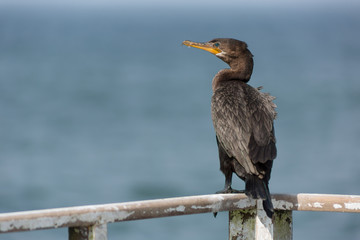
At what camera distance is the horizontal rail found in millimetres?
3309

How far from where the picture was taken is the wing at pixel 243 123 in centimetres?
517

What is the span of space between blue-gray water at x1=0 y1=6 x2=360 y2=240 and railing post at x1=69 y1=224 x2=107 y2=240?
13256 millimetres

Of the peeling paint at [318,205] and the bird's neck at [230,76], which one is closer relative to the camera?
the peeling paint at [318,205]

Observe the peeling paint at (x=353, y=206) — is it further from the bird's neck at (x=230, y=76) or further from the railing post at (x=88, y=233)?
the bird's neck at (x=230, y=76)

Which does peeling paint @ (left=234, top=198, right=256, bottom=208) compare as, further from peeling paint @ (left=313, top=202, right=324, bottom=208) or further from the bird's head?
the bird's head

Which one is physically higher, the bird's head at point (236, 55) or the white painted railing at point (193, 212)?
the bird's head at point (236, 55)

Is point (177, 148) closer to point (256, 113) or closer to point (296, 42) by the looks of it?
point (256, 113)

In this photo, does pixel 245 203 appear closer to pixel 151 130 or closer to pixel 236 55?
pixel 236 55

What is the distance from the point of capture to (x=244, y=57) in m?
6.29

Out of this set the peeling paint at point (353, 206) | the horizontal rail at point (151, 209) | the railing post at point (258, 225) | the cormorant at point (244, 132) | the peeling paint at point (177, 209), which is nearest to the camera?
the horizontal rail at point (151, 209)

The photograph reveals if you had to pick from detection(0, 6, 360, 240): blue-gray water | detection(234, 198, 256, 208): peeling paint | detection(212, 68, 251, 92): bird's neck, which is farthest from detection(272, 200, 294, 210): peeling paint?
detection(0, 6, 360, 240): blue-gray water

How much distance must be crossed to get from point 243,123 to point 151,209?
5.99ft

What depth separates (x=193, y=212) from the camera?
3.91 meters

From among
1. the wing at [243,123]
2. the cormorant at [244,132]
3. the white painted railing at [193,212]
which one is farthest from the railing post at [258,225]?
the wing at [243,123]
